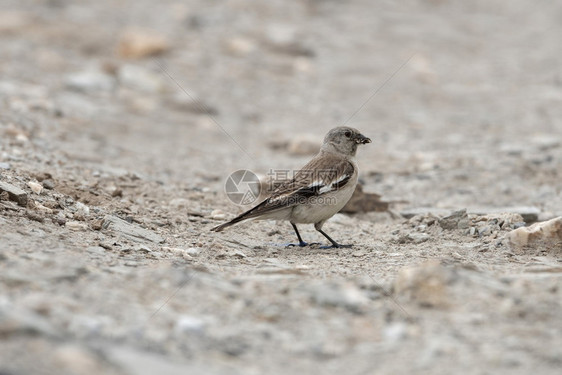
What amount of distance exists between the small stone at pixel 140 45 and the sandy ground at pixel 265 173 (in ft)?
0.14

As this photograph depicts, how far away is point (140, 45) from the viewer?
1388cm

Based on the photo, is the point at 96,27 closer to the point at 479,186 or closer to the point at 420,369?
the point at 479,186

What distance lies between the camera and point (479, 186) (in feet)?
29.5

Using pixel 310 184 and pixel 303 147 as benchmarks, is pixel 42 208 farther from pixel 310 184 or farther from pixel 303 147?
pixel 303 147

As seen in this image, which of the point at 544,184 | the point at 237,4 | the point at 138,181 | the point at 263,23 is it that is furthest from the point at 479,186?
the point at 237,4

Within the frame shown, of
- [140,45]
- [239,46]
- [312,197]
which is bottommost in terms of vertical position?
[312,197]

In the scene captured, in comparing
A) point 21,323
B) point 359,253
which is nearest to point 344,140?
point 359,253

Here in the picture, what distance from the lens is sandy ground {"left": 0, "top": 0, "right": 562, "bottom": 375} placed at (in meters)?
3.61

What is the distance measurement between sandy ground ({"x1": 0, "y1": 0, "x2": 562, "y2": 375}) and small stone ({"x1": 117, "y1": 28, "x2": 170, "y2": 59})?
4cm

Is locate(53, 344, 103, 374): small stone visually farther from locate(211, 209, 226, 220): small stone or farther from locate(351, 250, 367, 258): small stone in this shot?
locate(211, 209, 226, 220): small stone

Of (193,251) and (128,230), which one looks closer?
(193,251)

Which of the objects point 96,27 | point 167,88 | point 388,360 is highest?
point 96,27

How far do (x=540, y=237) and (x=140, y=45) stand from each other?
974 cm

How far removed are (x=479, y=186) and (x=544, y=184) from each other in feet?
2.50
